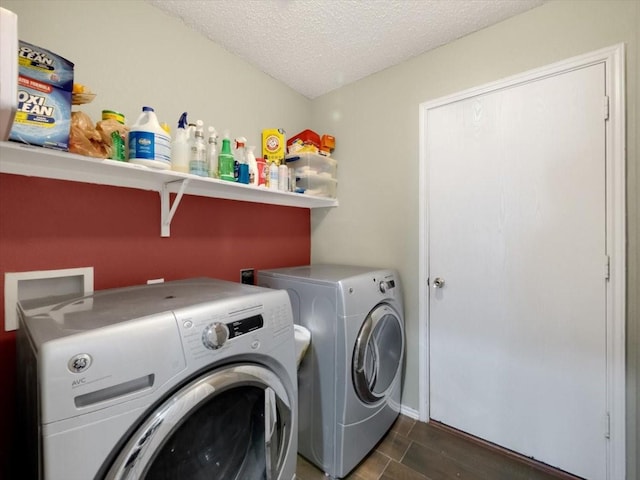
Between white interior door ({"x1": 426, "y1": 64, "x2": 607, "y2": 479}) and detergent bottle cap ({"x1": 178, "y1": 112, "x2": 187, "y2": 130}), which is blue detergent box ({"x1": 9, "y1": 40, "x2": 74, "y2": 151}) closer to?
detergent bottle cap ({"x1": 178, "y1": 112, "x2": 187, "y2": 130})

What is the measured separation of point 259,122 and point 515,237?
5.80 feet

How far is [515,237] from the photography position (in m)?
1.53

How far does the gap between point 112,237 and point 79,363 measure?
2.92 feet

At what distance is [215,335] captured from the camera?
0.81 meters

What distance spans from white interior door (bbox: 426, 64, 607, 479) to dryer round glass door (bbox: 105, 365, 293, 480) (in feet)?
4.01

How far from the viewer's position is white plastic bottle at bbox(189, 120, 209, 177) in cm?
134

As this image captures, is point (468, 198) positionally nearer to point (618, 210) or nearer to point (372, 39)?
point (618, 210)

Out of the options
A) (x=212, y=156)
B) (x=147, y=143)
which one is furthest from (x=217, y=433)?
(x=212, y=156)

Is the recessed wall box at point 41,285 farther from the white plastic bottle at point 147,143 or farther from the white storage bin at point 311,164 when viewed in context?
the white storage bin at point 311,164

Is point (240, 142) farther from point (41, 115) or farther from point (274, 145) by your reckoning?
point (41, 115)

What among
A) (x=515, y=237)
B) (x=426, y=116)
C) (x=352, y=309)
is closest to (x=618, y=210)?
(x=515, y=237)

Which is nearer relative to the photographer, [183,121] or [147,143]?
[147,143]

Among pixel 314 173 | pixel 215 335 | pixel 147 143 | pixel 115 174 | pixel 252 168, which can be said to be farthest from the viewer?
pixel 314 173

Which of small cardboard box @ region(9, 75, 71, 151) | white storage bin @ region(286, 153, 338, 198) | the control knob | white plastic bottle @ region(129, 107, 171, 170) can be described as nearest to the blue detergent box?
small cardboard box @ region(9, 75, 71, 151)
